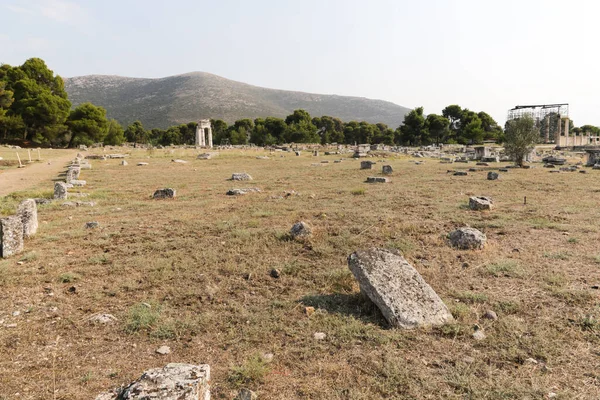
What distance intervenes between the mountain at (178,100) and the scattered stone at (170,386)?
127313mm

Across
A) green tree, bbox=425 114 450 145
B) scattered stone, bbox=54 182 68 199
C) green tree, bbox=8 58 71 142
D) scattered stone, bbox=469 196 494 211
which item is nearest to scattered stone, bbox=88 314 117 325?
scattered stone, bbox=469 196 494 211

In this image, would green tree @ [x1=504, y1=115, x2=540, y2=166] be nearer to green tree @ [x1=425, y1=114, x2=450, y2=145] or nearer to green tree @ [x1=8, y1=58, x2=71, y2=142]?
green tree @ [x1=8, y1=58, x2=71, y2=142]

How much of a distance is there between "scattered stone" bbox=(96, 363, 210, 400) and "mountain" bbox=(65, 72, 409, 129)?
127 meters

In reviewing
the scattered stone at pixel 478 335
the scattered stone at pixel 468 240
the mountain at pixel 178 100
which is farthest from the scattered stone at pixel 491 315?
the mountain at pixel 178 100

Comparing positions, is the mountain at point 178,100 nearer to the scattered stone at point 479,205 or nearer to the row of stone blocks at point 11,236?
the row of stone blocks at point 11,236

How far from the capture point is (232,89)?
173625mm

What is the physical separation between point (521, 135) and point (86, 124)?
2098 inches

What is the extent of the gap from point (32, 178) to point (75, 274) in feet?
55.0

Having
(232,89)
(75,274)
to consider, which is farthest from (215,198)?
(232,89)

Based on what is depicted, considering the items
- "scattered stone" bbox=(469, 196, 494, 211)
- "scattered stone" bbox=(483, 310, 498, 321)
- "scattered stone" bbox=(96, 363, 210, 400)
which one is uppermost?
"scattered stone" bbox=(469, 196, 494, 211)

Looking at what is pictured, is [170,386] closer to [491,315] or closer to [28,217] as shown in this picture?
[491,315]

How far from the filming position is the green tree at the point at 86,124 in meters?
51.6

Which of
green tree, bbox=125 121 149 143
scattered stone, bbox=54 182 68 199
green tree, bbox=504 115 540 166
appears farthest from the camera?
green tree, bbox=125 121 149 143

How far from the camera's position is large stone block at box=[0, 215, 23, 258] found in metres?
6.52
